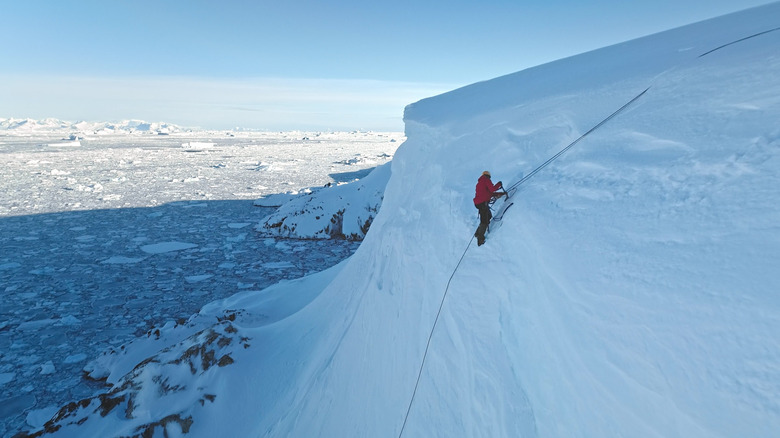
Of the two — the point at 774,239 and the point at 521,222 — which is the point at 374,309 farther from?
the point at 774,239

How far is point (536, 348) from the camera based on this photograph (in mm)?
2098

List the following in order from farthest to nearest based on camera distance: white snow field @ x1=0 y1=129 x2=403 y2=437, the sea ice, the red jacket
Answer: the sea ice
white snow field @ x1=0 y1=129 x2=403 y2=437
the red jacket

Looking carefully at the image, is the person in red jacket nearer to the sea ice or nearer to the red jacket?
the red jacket

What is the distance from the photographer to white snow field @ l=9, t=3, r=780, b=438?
1.58m

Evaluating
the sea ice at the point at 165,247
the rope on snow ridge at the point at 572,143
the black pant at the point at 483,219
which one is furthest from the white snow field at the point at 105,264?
the rope on snow ridge at the point at 572,143

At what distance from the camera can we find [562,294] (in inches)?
82.7

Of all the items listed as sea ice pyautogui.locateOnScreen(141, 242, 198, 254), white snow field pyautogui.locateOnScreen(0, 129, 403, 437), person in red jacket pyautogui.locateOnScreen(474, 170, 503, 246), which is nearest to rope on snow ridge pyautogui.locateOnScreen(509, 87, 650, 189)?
person in red jacket pyautogui.locateOnScreen(474, 170, 503, 246)

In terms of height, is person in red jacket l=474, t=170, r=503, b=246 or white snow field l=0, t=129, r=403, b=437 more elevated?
person in red jacket l=474, t=170, r=503, b=246

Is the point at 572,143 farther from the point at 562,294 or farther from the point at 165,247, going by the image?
the point at 165,247

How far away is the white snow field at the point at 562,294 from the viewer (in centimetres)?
158

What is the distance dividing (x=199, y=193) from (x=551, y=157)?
19.6m

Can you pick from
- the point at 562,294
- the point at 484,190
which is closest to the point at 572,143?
the point at 484,190

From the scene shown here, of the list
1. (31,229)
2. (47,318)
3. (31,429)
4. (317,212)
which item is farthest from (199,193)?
(31,429)

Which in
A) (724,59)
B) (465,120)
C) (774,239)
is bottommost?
(774,239)
